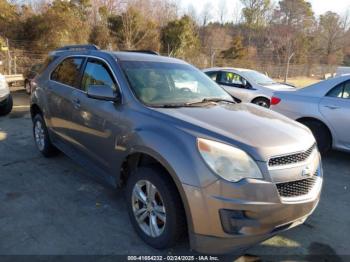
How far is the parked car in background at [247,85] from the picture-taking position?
914cm

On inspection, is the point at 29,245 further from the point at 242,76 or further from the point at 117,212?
the point at 242,76

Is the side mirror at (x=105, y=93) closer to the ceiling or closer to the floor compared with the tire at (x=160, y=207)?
closer to the ceiling

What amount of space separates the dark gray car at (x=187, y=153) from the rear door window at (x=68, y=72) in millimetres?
57

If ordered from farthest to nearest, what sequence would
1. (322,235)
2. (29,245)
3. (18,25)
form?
1. (18,25)
2. (322,235)
3. (29,245)

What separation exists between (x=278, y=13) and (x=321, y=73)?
20.7 meters

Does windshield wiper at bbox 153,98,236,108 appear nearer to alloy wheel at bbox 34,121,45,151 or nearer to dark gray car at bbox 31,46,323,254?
dark gray car at bbox 31,46,323,254

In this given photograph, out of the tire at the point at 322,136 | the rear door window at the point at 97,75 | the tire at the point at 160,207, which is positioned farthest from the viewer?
the tire at the point at 322,136

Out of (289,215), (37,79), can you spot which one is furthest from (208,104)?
(37,79)

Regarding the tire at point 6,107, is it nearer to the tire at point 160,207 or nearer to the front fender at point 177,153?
the tire at point 160,207

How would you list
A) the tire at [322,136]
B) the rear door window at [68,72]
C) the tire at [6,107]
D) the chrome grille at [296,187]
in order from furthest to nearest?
1. the tire at [6,107]
2. the tire at [322,136]
3. the rear door window at [68,72]
4. the chrome grille at [296,187]

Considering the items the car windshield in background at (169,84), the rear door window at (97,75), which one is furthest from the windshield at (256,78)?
the rear door window at (97,75)

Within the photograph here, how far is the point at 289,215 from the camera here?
2561 millimetres

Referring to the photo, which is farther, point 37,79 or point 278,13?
point 278,13

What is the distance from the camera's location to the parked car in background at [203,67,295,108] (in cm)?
914
